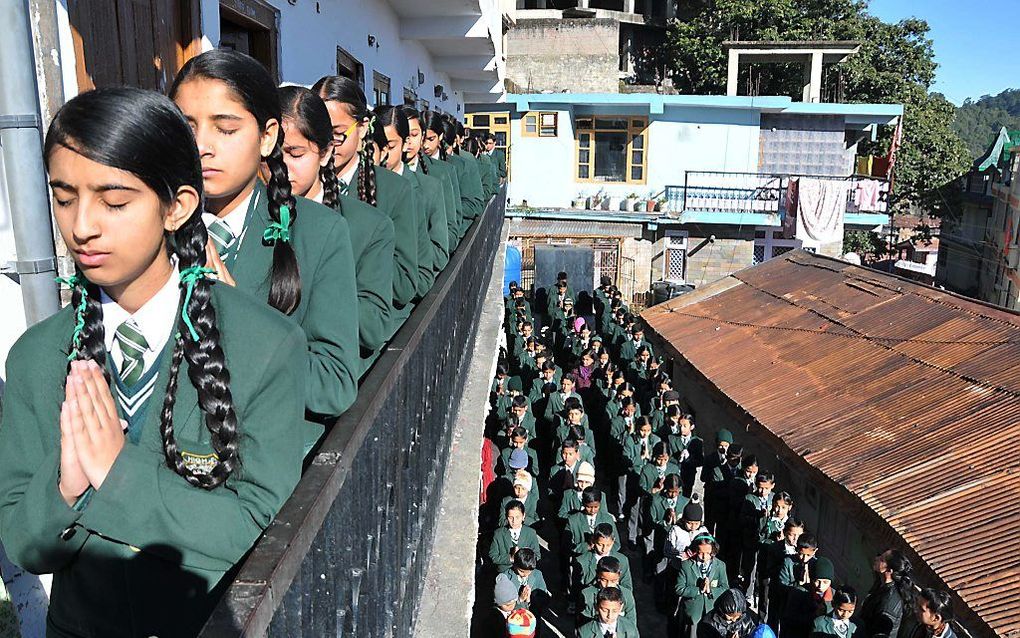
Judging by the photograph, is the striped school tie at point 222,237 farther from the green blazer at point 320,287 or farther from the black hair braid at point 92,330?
the black hair braid at point 92,330

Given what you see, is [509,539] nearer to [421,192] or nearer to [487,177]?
[421,192]

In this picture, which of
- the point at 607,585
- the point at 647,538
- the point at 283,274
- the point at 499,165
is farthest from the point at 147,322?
the point at 499,165

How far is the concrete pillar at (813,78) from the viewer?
2428 centimetres

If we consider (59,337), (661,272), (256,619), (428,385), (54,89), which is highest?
(54,89)

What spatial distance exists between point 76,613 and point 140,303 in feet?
1.99

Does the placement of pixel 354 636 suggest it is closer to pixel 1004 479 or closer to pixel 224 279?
pixel 224 279

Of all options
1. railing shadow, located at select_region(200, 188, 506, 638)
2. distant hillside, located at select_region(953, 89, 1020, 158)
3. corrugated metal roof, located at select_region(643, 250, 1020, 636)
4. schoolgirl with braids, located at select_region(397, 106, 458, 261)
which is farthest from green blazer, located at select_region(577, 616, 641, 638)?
distant hillside, located at select_region(953, 89, 1020, 158)

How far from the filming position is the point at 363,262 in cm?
277

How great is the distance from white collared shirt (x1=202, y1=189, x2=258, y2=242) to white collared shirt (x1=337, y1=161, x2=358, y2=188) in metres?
1.22

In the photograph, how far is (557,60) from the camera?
28328 millimetres

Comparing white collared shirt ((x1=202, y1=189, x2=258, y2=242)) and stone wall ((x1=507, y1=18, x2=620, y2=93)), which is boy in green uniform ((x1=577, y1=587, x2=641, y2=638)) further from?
stone wall ((x1=507, y1=18, x2=620, y2=93))

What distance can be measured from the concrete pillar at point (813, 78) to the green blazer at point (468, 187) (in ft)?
62.0

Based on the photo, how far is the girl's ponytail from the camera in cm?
213

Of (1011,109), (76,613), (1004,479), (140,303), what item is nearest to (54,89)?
(140,303)
